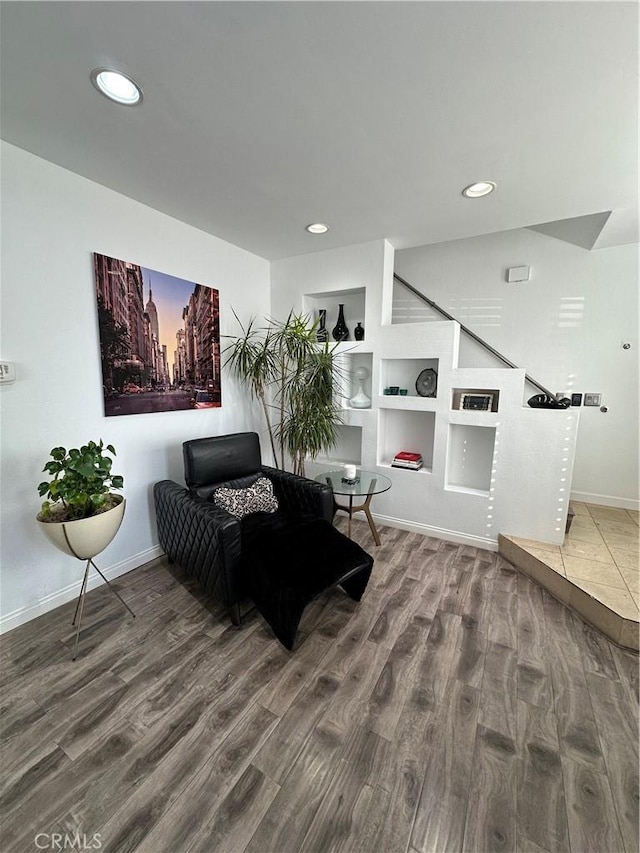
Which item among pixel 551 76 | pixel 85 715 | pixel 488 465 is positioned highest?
pixel 551 76

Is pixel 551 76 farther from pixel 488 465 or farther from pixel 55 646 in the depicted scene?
pixel 55 646

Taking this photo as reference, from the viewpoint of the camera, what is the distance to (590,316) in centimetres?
321

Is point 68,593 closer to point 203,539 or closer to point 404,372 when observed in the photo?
point 203,539

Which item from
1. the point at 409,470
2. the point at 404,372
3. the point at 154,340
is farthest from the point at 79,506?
the point at 404,372

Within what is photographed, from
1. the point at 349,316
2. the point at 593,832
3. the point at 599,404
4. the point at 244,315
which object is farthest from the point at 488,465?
the point at 244,315

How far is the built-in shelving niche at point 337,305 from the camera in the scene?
11.5 feet

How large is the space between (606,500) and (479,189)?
10.5 ft

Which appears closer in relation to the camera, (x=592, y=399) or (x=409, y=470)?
(x=409, y=470)

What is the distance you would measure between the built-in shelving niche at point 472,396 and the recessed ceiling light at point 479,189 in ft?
4.54

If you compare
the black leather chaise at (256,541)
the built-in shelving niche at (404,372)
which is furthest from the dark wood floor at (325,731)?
the built-in shelving niche at (404,372)

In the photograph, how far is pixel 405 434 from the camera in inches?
136

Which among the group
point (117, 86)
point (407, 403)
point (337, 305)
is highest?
point (117, 86)

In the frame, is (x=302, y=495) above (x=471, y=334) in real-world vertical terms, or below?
below

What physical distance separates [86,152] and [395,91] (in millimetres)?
1681
